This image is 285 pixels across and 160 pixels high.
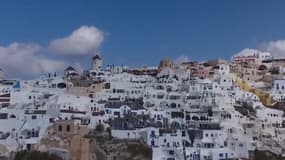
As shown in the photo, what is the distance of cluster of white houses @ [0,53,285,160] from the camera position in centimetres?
3722

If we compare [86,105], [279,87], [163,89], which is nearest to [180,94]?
[163,89]

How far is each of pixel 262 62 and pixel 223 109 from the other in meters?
24.2

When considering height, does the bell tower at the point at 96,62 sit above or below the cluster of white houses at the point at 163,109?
above

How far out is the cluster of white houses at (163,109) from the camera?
37219mm

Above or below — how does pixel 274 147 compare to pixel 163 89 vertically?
below

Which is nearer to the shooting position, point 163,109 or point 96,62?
point 163,109

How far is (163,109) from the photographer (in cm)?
4303

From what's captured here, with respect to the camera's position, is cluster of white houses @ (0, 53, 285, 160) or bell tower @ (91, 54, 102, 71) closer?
cluster of white houses @ (0, 53, 285, 160)

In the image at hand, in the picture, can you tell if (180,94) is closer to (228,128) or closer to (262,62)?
(228,128)

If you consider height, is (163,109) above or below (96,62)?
below

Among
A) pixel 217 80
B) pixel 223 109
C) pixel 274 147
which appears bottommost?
pixel 274 147

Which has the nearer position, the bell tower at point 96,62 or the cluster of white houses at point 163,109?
the cluster of white houses at point 163,109

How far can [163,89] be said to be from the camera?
153ft

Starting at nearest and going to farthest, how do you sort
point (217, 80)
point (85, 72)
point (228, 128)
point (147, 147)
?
1. point (147, 147)
2. point (228, 128)
3. point (217, 80)
4. point (85, 72)
